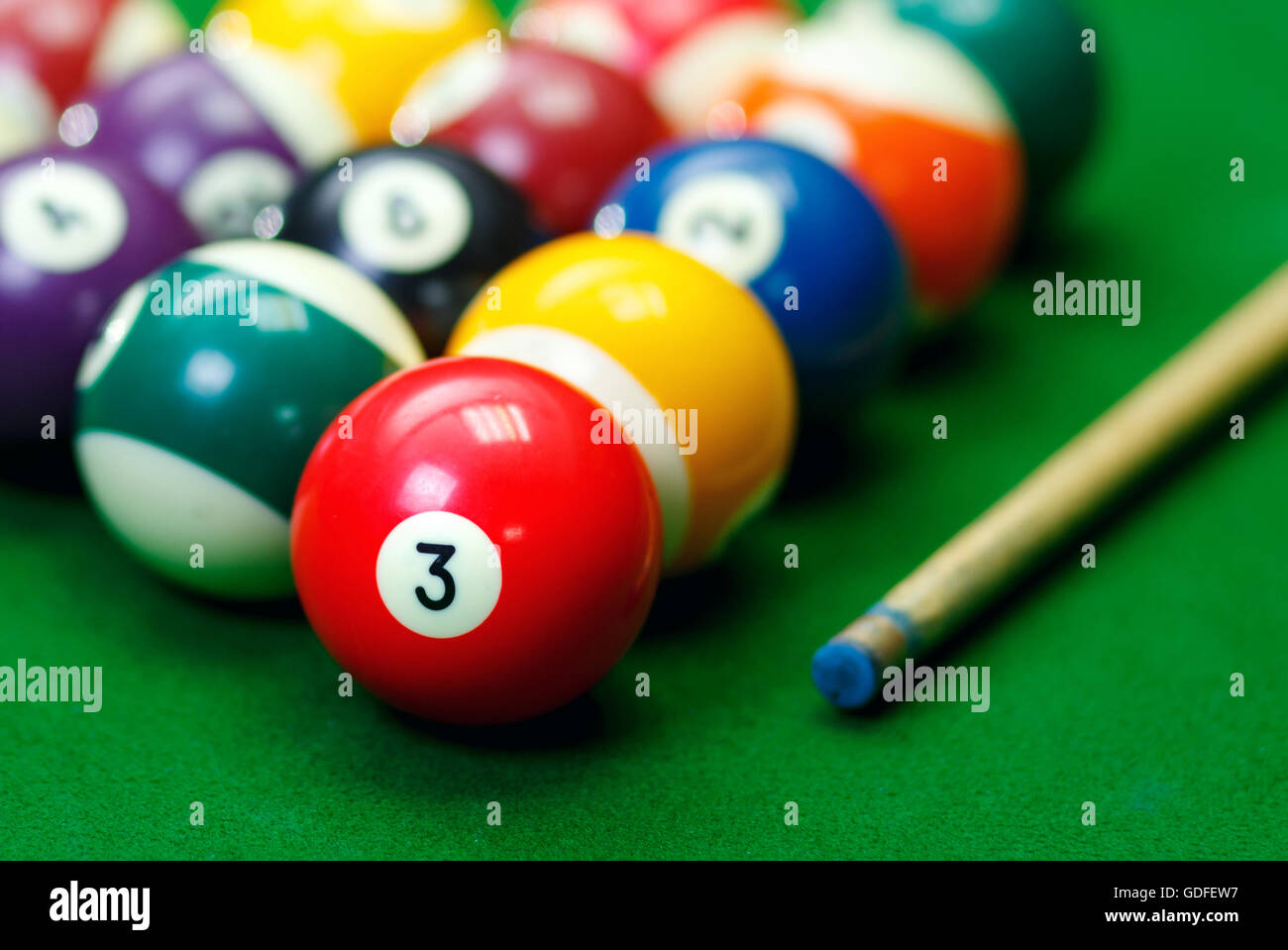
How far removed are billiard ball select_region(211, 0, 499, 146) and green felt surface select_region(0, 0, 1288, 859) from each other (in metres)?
1.15

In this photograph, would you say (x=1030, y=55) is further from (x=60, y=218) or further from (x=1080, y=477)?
(x=60, y=218)

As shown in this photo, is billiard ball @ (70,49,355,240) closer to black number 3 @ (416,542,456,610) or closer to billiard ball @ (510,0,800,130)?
billiard ball @ (510,0,800,130)

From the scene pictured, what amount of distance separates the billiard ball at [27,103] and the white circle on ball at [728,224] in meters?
1.46

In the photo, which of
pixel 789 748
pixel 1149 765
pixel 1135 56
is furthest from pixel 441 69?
pixel 1135 56

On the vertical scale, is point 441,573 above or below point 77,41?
below

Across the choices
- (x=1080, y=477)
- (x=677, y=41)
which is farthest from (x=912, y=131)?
(x=1080, y=477)

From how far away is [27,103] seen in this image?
352 centimetres

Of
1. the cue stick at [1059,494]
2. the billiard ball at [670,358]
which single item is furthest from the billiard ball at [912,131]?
the billiard ball at [670,358]

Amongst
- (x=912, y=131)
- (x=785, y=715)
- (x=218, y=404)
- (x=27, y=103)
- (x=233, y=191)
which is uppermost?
(x=27, y=103)

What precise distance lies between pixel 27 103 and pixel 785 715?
88.4 inches

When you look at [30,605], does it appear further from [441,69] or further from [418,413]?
[441,69]

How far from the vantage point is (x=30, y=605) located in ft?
8.63

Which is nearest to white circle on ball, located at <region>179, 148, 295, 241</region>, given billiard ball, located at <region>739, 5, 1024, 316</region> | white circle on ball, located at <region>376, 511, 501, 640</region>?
billiard ball, located at <region>739, 5, 1024, 316</region>

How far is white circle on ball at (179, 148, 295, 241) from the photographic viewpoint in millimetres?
3137
